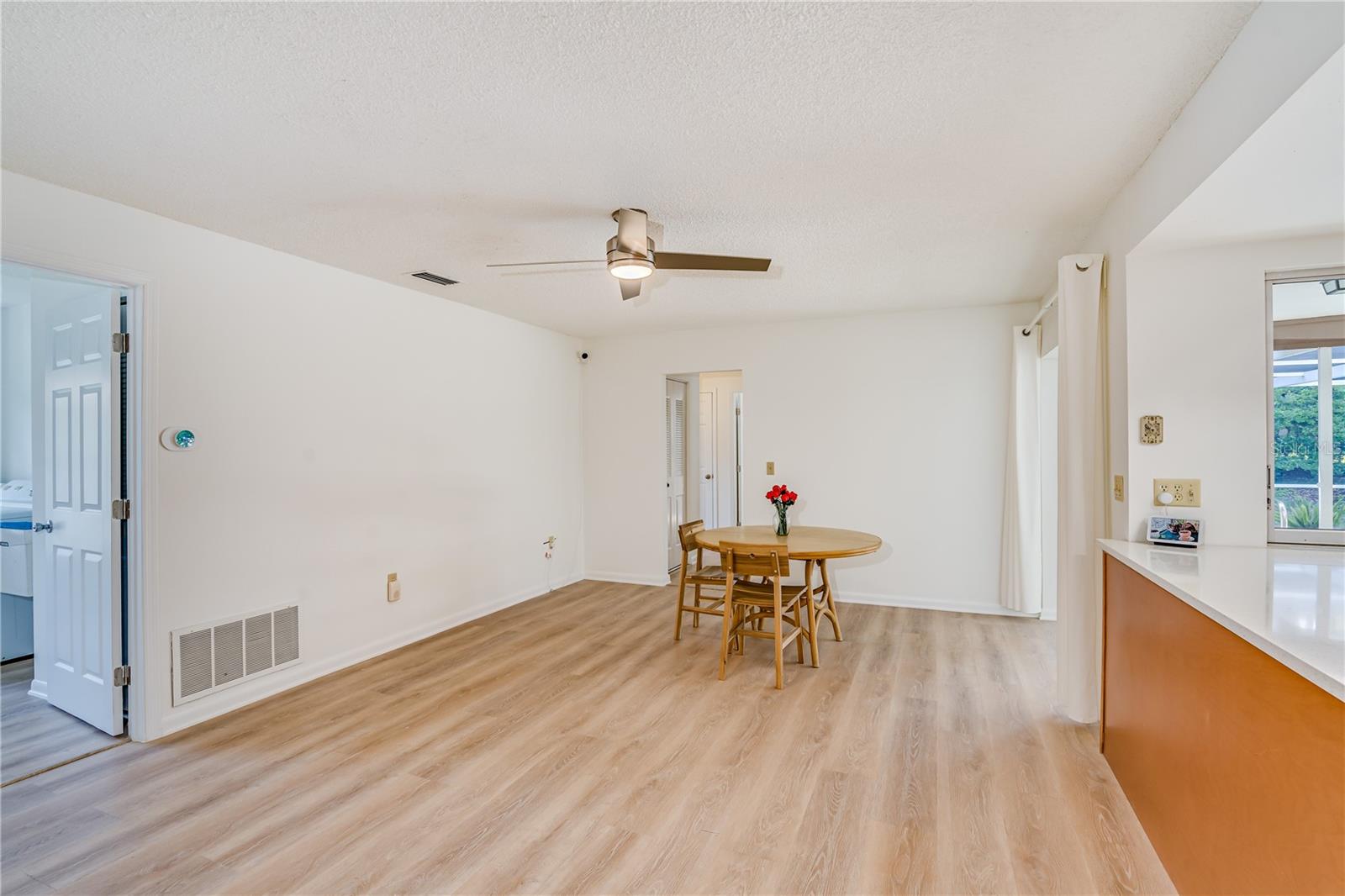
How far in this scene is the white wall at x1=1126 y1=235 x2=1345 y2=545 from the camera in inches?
90.8

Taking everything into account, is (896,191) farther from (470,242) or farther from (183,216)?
(183,216)

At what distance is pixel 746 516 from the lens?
18.2 ft

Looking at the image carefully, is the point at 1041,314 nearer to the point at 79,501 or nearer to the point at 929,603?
the point at 929,603

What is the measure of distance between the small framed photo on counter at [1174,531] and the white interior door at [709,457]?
5287 millimetres

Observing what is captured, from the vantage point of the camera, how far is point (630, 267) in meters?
2.63

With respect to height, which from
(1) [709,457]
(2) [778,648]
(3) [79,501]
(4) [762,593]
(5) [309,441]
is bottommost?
(2) [778,648]

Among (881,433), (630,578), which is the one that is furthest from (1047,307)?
(630,578)

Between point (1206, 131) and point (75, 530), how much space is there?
4.84 m

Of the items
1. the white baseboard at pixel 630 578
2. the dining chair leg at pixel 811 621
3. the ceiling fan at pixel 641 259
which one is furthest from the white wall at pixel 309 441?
the dining chair leg at pixel 811 621

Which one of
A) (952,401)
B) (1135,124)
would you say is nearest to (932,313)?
(952,401)

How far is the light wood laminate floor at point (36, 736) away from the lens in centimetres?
256

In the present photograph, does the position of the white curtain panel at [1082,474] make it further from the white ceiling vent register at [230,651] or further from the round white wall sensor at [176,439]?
the round white wall sensor at [176,439]

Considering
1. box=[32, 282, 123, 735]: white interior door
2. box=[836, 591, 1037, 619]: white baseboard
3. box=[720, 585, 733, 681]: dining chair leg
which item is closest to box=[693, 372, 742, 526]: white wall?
box=[836, 591, 1037, 619]: white baseboard

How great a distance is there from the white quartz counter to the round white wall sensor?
153 inches
